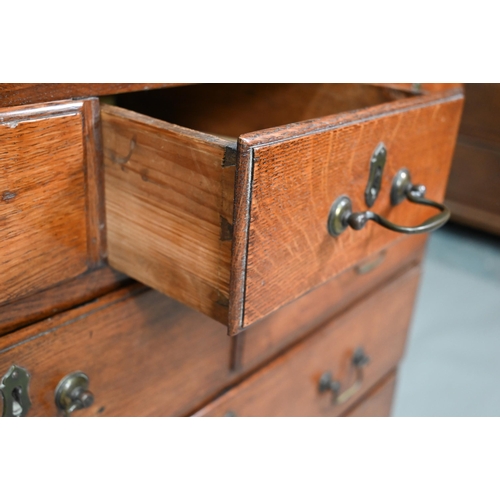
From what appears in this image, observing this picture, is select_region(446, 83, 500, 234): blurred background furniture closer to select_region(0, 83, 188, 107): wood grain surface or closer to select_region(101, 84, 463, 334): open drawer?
select_region(101, 84, 463, 334): open drawer

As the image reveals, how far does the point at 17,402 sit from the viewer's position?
18.6 inches

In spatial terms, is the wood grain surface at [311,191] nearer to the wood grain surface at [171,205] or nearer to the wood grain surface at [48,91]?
the wood grain surface at [171,205]

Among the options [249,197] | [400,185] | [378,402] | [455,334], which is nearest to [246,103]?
[400,185]

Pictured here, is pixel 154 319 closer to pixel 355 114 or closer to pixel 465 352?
pixel 355 114

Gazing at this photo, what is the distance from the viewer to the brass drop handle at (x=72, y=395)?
0.50 m

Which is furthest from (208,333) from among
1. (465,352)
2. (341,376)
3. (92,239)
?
(465,352)

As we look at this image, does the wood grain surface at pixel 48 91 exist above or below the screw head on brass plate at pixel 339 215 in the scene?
above

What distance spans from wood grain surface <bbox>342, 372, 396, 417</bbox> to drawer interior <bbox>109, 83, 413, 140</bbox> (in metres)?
0.46

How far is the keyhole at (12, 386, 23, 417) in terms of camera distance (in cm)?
46

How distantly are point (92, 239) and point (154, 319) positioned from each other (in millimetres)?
107

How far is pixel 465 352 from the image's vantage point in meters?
1.38

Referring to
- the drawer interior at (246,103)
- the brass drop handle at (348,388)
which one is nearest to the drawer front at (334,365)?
the brass drop handle at (348,388)

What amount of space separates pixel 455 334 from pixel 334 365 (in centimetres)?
72

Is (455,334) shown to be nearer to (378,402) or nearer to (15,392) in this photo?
(378,402)
